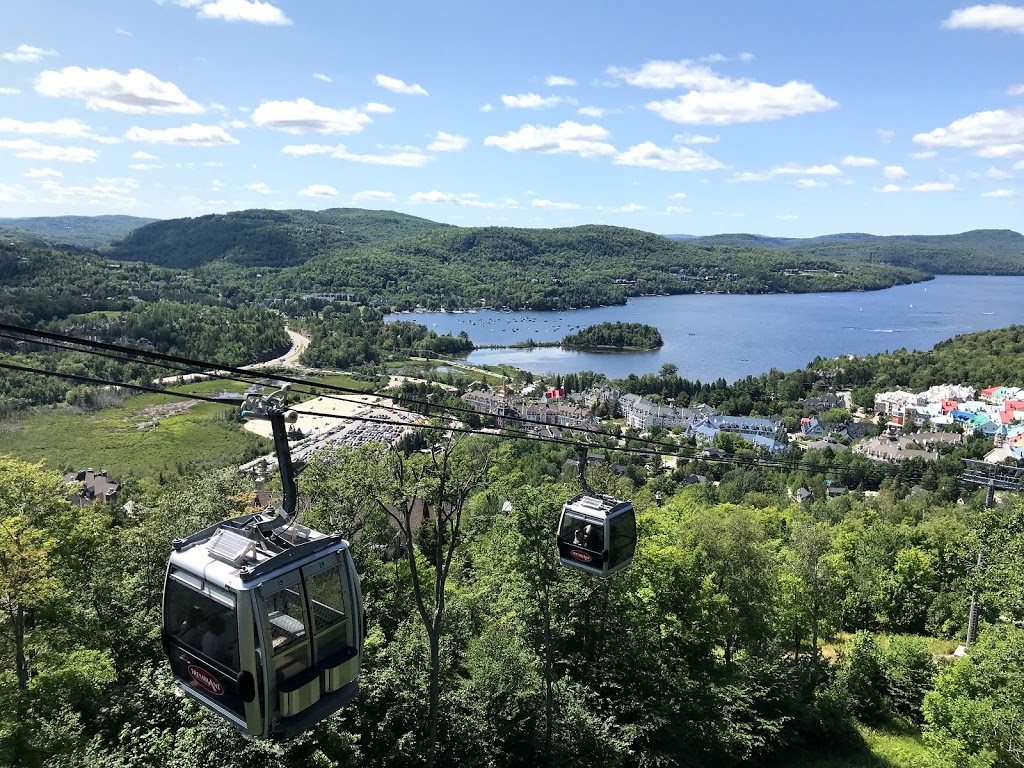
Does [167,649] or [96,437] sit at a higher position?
[167,649]

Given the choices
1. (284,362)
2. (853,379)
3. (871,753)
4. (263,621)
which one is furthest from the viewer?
A: (284,362)

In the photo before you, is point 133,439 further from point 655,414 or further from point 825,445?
point 825,445

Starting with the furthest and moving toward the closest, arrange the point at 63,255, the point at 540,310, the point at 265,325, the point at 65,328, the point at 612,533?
1. the point at 540,310
2. the point at 63,255
3. the point at 265,325
4. the point at 65,328
5. the point at 612,533

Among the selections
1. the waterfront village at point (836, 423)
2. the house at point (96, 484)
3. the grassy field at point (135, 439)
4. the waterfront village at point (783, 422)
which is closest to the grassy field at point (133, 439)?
the grassy field at point (135, 439)

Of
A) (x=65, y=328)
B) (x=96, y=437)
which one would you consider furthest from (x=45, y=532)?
(x=65, y=328)

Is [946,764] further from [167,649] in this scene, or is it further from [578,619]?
[167,649]

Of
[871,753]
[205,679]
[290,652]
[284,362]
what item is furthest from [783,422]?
[205,679]

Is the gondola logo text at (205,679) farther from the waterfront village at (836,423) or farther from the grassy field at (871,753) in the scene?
the waterfront village at (836,423)

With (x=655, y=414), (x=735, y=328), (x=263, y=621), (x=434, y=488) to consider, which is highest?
(x=263, y=621)
